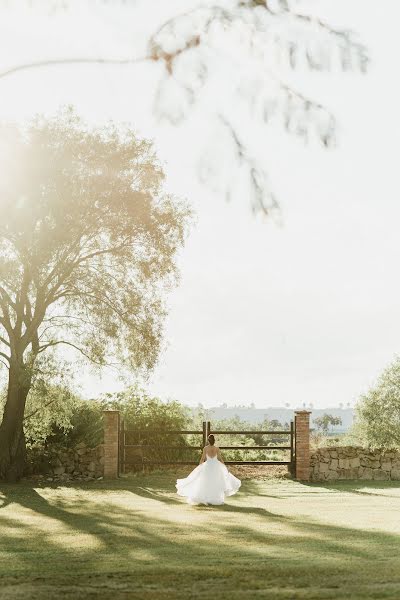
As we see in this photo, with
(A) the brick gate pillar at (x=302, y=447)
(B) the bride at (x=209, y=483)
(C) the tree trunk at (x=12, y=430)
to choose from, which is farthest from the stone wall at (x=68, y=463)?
(B) the bride at (x=209, y=483)

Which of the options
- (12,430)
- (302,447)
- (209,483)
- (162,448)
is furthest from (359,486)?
(12,430)

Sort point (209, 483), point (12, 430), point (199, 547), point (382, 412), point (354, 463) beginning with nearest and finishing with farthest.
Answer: point (199, 547), point (209, 483), point (12, 430), point (354, 463), point (382, 412)

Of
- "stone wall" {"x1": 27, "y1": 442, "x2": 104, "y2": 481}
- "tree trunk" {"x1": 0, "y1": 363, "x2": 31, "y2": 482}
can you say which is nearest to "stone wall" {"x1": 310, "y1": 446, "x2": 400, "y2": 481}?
"stone wall" {"x1": 27, "y1": 442, "x2": 104, "y2": 481}

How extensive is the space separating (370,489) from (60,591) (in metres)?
15.1

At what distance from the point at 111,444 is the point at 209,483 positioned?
7.45 meters

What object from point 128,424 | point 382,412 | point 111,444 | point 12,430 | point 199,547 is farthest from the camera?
point 382,412

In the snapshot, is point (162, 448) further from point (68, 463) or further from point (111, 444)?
point (68, 463)

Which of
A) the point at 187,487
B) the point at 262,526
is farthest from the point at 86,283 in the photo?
the point at 262,526

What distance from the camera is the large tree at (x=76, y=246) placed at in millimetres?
21609

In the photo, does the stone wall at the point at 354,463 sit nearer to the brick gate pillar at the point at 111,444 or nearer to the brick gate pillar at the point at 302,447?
the brick gate pillar at the point at 302,447

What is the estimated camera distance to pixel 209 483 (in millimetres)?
17000

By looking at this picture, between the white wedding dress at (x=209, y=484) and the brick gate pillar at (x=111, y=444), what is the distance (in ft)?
21.7

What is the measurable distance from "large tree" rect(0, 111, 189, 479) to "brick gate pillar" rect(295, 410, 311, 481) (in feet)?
15.5

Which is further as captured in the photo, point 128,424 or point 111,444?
point 128,424
